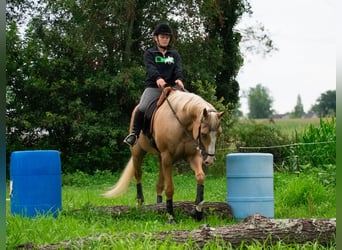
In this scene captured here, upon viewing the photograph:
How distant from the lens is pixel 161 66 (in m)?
8.01

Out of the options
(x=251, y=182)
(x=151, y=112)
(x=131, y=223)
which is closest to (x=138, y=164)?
(x=151, y=112)

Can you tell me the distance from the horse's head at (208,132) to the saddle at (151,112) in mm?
937

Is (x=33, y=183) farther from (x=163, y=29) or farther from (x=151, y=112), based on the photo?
(x=163, y=29)

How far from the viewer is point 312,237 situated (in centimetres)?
475

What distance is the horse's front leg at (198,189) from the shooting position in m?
7.18

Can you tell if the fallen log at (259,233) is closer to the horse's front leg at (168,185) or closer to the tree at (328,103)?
the tree at (328,103)

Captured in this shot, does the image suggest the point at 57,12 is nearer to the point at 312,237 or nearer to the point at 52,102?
the point at 52,102

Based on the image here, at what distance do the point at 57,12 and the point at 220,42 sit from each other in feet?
19.9

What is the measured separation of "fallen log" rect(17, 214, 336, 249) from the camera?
4.50 metres

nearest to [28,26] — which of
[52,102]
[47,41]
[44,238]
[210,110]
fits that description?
[47,41]

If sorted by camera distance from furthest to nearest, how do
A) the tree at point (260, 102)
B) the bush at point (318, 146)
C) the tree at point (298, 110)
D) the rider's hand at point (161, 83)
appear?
1. the tree at point (260, 102)
2. the tree at point (298, 110)
3. the bush at point (318, 146)
4. the rider's hand at point (161, 83)

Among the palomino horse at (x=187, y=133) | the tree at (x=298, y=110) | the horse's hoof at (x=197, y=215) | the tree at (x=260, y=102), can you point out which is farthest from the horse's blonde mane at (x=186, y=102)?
the tree at (x=260, y=102)

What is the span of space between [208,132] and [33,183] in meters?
2.27

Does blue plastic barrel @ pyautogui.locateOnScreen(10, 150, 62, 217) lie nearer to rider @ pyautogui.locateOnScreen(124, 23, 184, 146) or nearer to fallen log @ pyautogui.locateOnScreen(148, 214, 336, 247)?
rider @ pyautogui.locateOnScreen(124, 23, 184, 146)
